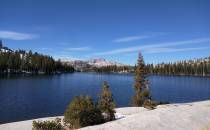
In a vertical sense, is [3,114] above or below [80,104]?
below

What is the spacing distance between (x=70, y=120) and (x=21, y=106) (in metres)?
39.6

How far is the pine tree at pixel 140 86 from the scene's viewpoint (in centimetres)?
6434

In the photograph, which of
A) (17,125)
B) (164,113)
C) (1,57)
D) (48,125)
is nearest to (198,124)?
(164,113)

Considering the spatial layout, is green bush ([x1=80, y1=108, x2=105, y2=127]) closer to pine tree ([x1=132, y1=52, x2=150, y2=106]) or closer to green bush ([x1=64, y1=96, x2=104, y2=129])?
green bush ([x1=64, y1=96, x2=104, y2=129])

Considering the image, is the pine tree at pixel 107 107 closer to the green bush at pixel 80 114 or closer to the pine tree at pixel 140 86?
the green bush at pixel 80 114

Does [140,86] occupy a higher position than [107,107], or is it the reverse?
[140,86]

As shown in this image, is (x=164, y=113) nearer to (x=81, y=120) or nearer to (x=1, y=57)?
(x=81, y=120)

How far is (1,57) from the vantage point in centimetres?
19900

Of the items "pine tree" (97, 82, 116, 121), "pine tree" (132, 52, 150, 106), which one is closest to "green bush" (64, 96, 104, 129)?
"pine tree" (97, 82, 116, 121)

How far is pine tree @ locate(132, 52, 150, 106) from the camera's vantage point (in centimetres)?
6434

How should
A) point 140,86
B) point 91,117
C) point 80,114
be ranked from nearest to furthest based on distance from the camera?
point 80,114, point 91,117, point 140,86

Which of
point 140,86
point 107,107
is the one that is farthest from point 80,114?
point 140,86

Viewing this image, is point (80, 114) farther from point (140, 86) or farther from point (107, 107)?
point (140, 86)

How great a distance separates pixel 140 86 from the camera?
67.2 metres
